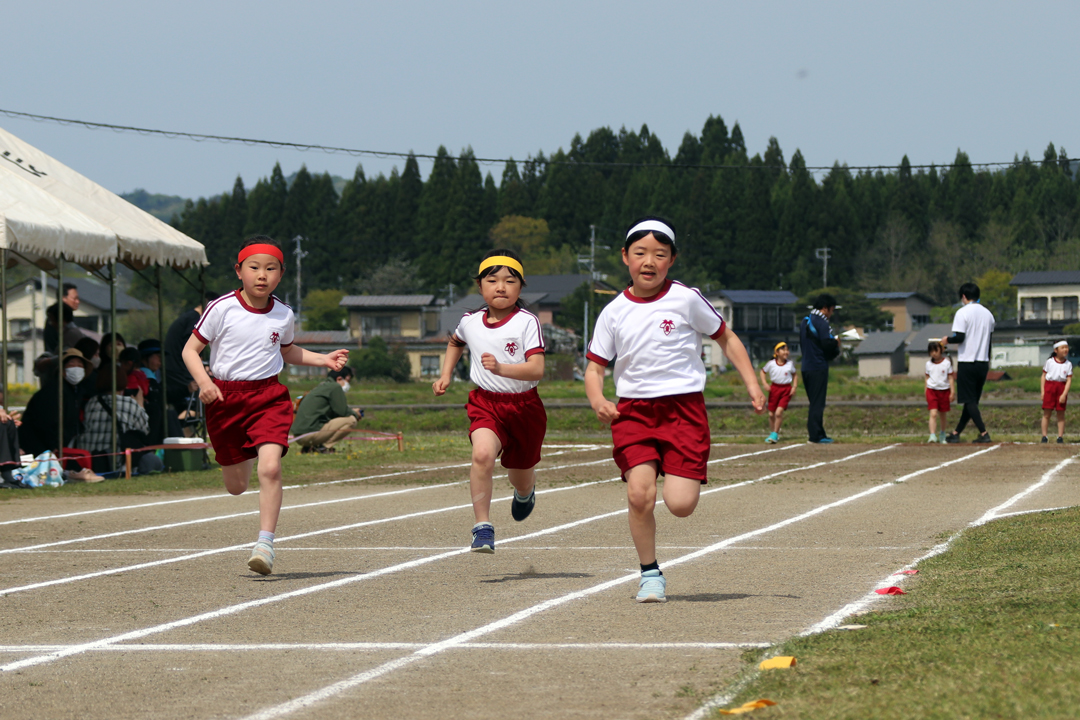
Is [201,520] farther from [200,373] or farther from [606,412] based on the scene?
[606,412]

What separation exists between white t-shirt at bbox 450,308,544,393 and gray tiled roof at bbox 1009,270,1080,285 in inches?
4345

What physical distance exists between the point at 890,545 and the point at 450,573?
117 inches

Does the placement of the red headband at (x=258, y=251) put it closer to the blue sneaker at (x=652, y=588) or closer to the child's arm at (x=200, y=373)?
the child's arm at (x=200, y=373)

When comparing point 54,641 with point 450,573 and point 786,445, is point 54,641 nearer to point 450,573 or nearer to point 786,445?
point 450,573

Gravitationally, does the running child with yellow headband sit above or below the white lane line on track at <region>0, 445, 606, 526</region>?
above

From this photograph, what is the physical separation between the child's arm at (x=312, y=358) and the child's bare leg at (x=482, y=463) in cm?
101

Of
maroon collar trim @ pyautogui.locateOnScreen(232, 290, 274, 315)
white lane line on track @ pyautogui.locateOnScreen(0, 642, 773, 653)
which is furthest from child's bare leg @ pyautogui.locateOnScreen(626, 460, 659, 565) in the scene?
maroon collar trim @ pyautogui.locateOnScreen(232, 290, 274, 315)

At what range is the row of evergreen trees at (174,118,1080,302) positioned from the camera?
138 m

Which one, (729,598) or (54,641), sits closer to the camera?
(54,641)

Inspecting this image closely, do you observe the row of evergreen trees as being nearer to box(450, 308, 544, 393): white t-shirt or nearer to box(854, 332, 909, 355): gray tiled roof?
box(854, 332, 909, 355): gray tiled roof

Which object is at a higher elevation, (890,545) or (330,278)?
(330,278)

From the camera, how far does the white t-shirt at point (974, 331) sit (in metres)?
18.7

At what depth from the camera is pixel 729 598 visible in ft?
21.2

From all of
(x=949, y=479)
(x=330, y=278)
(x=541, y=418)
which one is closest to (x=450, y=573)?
(x=541, y=418)
